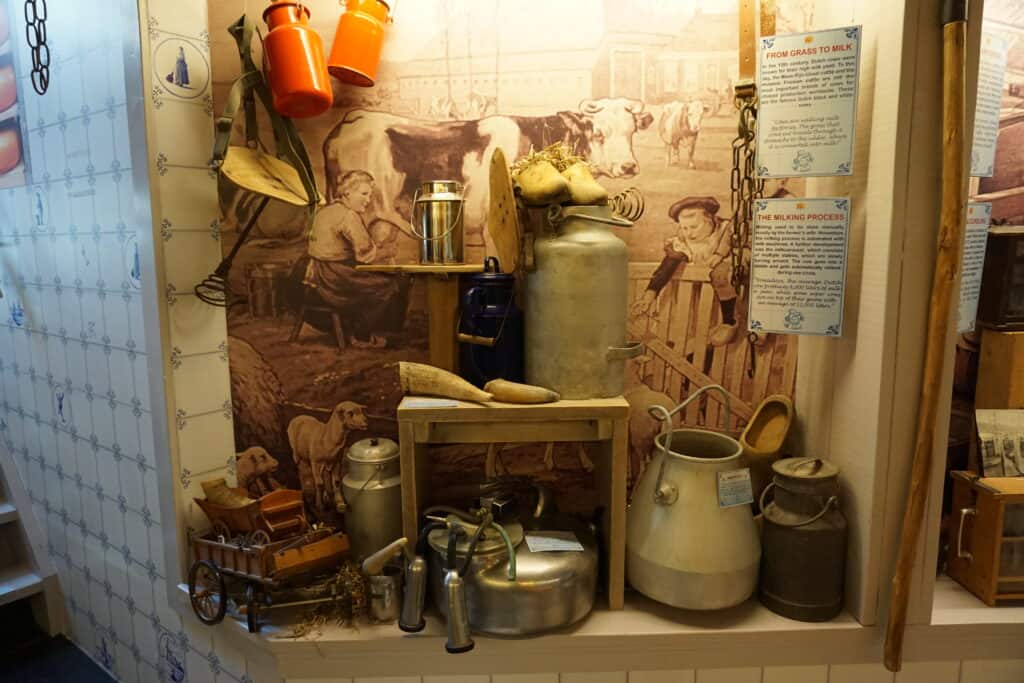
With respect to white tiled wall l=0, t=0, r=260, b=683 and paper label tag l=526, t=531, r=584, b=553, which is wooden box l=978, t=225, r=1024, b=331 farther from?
white tiled wall l=0, t=0, r=260, b=683

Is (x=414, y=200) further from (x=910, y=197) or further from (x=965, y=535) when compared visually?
(x=965, y=535)

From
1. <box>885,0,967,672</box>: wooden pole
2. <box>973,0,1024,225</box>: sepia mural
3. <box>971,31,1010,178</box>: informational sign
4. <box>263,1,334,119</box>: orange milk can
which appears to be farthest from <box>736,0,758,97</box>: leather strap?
<box>263,1,334,119</box>: orange milk can

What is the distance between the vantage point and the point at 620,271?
5.07ft

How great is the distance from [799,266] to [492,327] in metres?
0.73

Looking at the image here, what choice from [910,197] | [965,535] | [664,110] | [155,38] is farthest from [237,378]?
[965,535]

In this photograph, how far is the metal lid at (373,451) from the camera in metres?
1.64

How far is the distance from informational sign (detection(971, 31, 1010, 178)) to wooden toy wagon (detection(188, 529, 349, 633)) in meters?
1.83

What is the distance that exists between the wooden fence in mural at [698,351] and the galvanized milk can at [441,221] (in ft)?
1.58

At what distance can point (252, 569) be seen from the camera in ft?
4.96

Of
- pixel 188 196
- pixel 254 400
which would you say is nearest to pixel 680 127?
pixel 188 196

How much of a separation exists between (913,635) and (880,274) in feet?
2.70

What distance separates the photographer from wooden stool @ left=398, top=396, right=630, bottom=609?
150 centimetres

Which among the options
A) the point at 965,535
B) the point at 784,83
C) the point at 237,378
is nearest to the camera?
the point at 784,83

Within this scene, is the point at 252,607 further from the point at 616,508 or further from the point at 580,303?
the point at 580,303
